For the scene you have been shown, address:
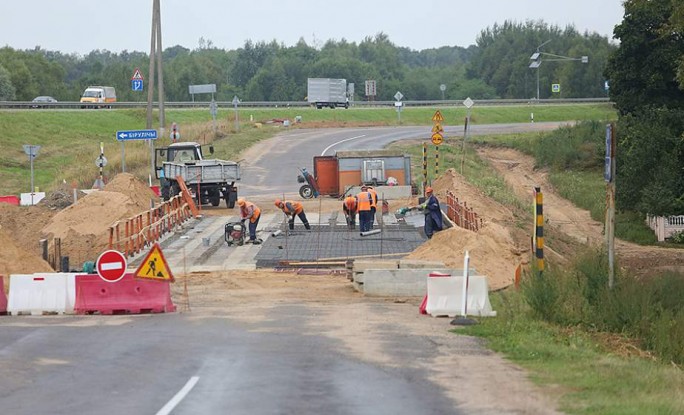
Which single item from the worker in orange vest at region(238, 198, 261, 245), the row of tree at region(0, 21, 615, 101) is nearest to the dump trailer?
the worker in orange vest at region(238, 198, 261, 245)

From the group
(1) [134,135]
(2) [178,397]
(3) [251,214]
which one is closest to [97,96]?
(1) [134,135]

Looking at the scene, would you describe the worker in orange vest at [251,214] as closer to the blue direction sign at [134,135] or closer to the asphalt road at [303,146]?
the blue direction sign at [134,135]

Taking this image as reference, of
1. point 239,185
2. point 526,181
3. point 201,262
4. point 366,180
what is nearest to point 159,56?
point 239,185

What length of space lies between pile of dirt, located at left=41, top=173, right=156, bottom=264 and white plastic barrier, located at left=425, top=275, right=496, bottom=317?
14.2 metres

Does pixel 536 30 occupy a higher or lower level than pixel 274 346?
higher

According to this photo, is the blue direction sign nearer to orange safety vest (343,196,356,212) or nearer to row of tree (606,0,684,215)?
orange safety vest (343,196,356,212)

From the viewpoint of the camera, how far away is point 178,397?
39.0 ft

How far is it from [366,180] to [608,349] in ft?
100

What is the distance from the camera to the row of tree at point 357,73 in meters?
124

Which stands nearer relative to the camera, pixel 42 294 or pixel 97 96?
pixel 42 294

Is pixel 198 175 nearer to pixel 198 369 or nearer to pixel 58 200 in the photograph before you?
pixel 58 200

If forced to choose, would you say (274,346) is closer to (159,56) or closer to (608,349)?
(608,349)

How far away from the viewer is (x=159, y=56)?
56.8 m

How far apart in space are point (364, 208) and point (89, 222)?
27.1ft
